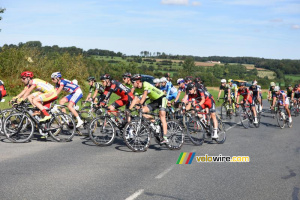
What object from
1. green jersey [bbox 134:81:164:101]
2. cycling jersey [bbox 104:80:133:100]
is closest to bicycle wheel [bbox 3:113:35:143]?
cycling jersey [bbox 104:80:133:100]

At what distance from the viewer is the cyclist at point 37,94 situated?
10641 mm

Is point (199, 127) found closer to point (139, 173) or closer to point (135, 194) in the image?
point (139, 173)

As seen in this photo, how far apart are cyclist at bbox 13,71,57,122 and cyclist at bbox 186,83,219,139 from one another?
428cm

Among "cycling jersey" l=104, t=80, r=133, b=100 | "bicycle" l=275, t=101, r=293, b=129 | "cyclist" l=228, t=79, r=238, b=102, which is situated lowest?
"bicycle" l=275, t=101, r=293, b=129

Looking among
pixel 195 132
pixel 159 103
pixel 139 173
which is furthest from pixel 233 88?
pixel 139 173

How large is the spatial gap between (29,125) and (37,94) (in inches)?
41.4

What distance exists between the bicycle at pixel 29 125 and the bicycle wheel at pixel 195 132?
3521 millimetres

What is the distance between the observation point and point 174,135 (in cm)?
1045

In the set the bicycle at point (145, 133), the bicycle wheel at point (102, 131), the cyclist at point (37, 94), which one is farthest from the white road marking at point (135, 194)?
the cyclist at point (37, 94)

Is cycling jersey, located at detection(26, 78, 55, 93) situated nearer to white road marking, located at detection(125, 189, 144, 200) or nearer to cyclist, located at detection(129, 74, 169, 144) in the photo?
cyclist, located at detection(129, 74, 169, 144)

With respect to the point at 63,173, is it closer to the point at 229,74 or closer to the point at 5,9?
the point at 5,9

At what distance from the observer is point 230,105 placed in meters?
19.0

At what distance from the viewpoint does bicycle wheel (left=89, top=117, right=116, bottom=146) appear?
33.9ft

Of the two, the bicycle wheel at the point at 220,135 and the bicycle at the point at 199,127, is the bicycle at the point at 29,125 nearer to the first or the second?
the bicycle at the point at 199,127
